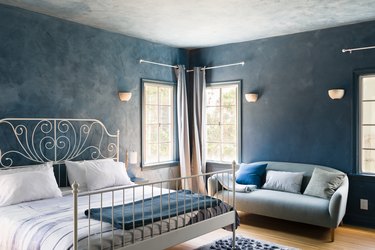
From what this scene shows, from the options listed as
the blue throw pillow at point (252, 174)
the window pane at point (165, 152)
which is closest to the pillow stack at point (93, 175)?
the window pane at point (165, 152)

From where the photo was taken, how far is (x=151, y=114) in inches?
225

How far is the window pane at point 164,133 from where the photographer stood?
232 inches

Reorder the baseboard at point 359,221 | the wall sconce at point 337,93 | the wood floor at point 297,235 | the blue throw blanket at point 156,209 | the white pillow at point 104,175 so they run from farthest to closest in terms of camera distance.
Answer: the wall sconce at point 337,93
the baseboard at point 359,221
the white pillow at point 104,175
the wood floor at point 297,235
the blue throw blanket at point 156,209

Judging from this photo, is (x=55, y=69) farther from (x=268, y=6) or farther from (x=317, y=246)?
(x=317, y=246)

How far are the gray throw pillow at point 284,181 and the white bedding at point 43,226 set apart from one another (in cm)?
226

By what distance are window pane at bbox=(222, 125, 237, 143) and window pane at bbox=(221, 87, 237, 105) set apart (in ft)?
1.32

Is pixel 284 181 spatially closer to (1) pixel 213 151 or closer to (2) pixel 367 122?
(2) pixel 367 122

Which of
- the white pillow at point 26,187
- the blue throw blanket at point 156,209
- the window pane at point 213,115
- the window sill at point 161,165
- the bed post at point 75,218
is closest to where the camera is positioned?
the bed post at point 75,218

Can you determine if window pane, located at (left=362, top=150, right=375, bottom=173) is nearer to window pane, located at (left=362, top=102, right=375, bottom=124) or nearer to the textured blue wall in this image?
window pane, located at (left=362, top=102, right=375, bottom=124)

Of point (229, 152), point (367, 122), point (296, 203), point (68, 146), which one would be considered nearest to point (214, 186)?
point (229, 152)

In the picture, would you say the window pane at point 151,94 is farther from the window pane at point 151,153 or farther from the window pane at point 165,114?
the window pane at point 151,153

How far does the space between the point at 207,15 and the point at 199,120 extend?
2.21 meters

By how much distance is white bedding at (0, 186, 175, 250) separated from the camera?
8.54 feet

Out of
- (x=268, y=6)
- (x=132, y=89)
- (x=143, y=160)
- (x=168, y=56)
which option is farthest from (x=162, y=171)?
(x=268, y=6)
